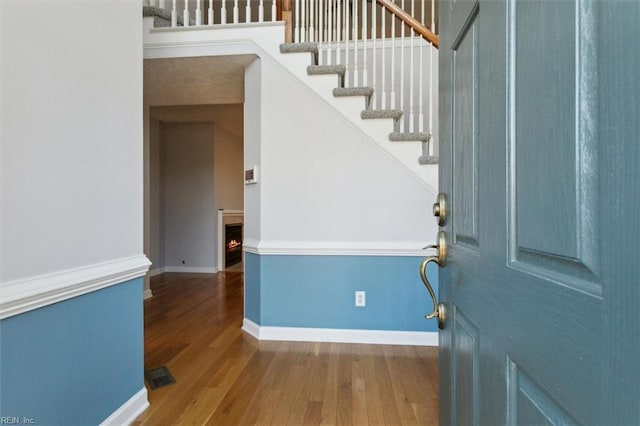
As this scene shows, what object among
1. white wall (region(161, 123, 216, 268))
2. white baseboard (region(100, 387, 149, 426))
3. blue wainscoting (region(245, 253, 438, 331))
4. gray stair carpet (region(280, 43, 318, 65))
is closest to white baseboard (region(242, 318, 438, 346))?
blue wainscoting (region(245, 253, 438, 331))

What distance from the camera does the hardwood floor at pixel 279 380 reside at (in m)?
1.57

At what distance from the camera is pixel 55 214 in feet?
3.64

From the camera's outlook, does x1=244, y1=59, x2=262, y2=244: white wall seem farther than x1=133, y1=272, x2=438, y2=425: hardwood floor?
Yes

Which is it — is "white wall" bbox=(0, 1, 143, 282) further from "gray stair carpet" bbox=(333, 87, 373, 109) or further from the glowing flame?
the glowing flame

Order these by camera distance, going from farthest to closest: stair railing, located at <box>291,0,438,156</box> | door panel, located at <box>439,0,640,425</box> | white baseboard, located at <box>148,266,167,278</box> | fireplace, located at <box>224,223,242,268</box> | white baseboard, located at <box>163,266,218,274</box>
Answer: fireplace, located at <box>224,223,242,268</box>
white baseboard, located at <box>163,266,218,274</box>
white baseboard, located at <box>148,266,167,278</box>
stair railing, located at <box>291,0,438,156</box>
door panel, located at <box>439,0,640,425</box>

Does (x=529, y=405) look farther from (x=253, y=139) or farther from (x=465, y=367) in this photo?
(x=253, y=139)

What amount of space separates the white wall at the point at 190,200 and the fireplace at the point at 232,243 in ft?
0.98

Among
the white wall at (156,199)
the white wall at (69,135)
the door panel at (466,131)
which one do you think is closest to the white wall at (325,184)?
the white wall at (69,135)

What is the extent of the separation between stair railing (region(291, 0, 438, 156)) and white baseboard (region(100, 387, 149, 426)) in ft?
7.69

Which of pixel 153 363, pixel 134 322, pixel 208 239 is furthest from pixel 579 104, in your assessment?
pixel 208 239

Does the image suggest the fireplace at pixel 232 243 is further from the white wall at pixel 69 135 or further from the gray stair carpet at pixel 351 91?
the white wall at pixel 69 135

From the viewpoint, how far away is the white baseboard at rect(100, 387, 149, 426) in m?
1.39

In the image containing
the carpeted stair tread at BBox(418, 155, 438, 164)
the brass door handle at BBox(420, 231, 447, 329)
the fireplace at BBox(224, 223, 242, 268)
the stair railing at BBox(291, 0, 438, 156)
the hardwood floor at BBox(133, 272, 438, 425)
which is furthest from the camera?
the fireplace at BBox(224, 223, 242, 268)

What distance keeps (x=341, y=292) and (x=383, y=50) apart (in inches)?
77.1
